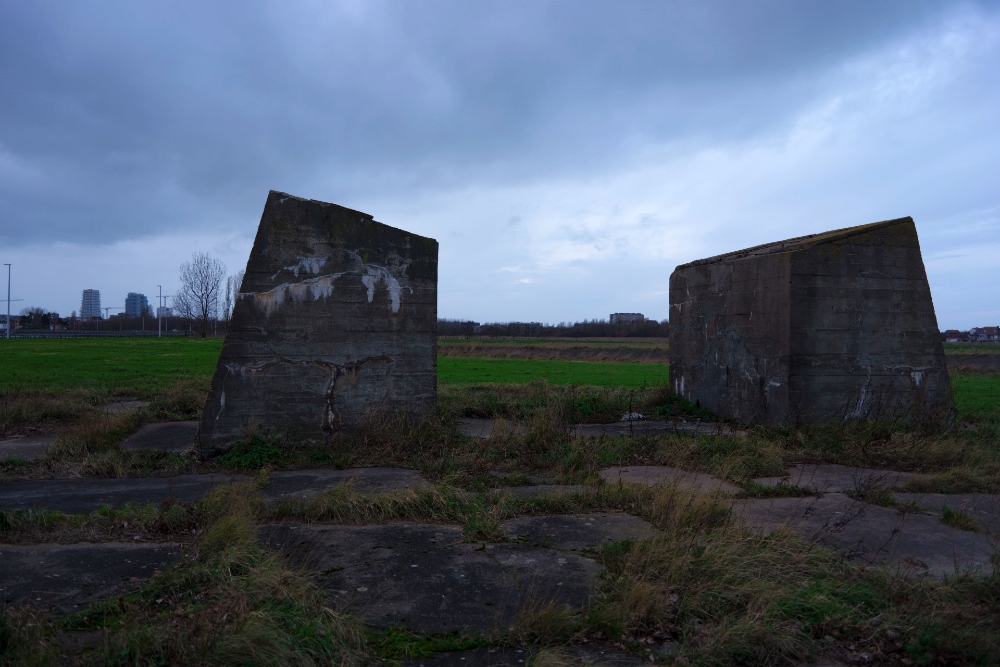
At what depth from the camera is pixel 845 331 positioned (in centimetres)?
1002

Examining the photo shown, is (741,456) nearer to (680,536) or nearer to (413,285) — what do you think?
(680,536)

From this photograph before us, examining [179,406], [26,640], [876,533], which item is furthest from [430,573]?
[179,406]

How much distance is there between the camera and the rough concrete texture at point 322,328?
8742 millimetres

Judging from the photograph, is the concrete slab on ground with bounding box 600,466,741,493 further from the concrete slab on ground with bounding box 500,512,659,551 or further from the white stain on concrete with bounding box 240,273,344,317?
the white stain on concrete with bounding box 240,273,344,317

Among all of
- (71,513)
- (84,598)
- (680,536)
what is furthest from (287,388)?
(680,536)

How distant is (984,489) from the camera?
744 cm

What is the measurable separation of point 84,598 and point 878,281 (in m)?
10.4

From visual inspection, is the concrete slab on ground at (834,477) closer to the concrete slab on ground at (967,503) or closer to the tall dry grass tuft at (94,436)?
the concrete slab on ground at (967,503)

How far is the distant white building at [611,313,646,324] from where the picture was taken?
109 m

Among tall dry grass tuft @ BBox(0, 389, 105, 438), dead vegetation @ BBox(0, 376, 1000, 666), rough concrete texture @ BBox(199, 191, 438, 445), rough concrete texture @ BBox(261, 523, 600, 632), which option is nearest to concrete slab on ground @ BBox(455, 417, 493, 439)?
rough concrete texture @ BBox(199, 191, 438, 445)

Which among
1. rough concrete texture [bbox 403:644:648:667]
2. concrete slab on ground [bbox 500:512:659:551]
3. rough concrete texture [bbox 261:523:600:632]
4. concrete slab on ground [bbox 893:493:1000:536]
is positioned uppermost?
concrete slab on ground [bbox 893:493:1000:536]

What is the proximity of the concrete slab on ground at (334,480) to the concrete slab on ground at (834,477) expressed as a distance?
394 cm

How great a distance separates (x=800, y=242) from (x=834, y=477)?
434 centimetres

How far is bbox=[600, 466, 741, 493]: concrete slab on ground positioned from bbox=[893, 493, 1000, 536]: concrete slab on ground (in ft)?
5.76
